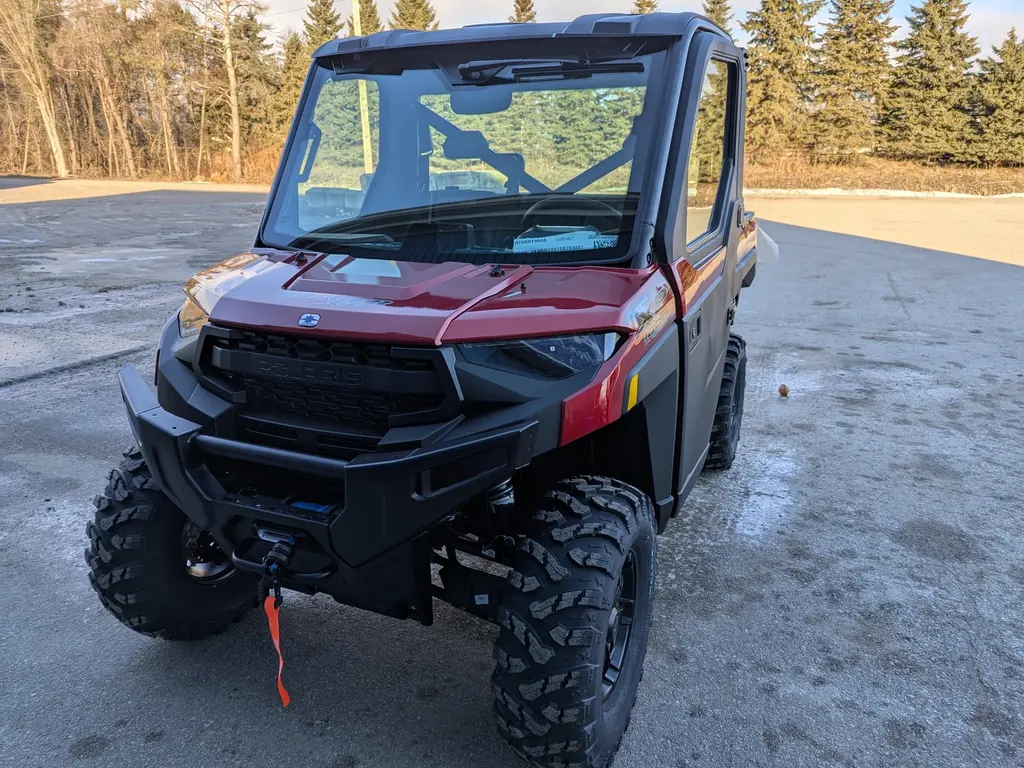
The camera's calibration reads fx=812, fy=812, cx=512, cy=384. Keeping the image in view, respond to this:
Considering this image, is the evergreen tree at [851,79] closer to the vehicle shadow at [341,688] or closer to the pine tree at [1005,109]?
the pine tree at [1005,109]

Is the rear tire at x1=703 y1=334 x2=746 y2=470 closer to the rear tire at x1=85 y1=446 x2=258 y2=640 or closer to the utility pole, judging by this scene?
the utility pole

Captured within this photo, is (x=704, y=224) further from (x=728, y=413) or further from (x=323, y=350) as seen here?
(x=323, y=350)

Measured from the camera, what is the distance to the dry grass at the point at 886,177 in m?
32.5

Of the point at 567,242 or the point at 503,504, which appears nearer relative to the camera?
the point at 503,504

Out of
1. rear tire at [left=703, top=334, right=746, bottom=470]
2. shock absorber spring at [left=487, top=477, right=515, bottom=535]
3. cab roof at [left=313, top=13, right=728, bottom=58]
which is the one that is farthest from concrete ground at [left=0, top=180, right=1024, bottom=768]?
cab roof at [left=313, top=13, right=728, bottom=58]

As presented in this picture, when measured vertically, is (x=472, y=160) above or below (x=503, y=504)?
above

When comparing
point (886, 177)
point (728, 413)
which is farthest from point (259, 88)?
point (728, 413)

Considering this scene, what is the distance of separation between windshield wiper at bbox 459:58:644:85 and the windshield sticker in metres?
0.59

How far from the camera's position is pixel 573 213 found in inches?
116

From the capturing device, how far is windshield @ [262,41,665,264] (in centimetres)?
283

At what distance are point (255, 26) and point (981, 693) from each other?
154 ft

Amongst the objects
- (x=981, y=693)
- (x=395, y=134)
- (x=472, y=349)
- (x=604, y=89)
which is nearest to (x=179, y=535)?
(x=472, y=349)

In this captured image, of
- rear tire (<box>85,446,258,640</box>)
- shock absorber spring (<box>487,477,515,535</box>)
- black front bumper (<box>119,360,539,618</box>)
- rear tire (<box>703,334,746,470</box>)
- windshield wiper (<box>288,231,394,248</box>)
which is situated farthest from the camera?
rear tire (<box>703,334,746,470</box>)

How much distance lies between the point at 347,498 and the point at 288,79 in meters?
44.0
